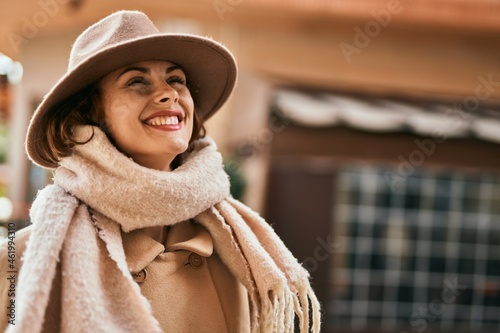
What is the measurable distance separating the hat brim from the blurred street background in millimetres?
2283

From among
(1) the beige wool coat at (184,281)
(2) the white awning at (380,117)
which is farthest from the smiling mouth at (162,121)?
(2) the white awning at (380,117)

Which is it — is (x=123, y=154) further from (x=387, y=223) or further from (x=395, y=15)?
(x=387, y=223)

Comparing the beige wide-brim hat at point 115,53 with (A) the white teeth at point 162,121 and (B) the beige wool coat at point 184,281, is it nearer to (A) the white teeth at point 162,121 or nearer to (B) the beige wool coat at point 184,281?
(A) the white teeth at point 162,121

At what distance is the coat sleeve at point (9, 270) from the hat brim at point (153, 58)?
212mm

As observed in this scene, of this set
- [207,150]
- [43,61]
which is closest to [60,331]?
[207,150]

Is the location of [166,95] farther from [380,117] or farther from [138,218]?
[380,117]

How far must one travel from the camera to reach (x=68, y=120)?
148 cm

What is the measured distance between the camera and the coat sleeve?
4.55ft

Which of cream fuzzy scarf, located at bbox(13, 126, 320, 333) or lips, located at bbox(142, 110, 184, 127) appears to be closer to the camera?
cream fuzzy scarf, located at bbox(13, 126, 320, 333)

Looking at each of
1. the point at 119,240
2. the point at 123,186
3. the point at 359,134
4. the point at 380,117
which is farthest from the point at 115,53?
the point at 380,117

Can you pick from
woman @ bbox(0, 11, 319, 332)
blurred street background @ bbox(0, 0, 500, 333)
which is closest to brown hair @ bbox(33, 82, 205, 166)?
woman @ bbox(0, 11, 319, 332)

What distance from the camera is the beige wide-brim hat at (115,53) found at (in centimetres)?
141

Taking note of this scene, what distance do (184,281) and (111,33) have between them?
0.59m

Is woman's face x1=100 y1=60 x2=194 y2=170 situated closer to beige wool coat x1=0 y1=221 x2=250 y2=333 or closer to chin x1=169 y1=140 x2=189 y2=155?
chin x1=169 y1=140 x2=189 y2=155
